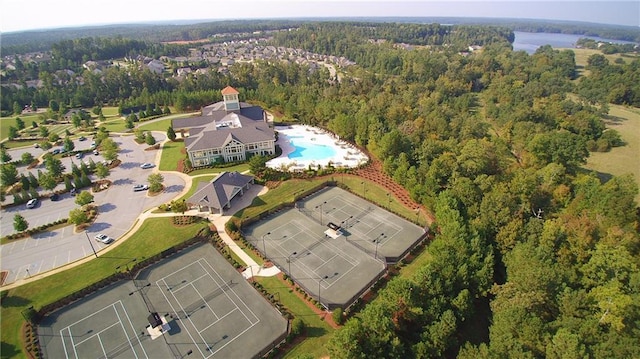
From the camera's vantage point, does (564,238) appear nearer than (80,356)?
No

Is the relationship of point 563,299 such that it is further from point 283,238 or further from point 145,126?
point 145,126

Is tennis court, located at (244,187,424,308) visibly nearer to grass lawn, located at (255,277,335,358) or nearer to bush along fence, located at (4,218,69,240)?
grass lawn, located at (255,277,335,358)

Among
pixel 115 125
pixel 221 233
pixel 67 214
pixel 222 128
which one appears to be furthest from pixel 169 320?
Answer: pixel 115 125

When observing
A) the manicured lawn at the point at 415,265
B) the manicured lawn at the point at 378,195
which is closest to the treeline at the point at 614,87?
the manicured lawn at the point at 378,195

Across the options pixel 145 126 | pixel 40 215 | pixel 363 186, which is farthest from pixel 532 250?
pixel 145 126

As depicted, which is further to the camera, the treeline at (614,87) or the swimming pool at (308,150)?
the treeline at (614,87)

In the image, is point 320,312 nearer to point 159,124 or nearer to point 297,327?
point 297,327

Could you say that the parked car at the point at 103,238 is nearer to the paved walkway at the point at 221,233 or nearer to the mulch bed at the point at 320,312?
the paved walkway at the point at 221,233
